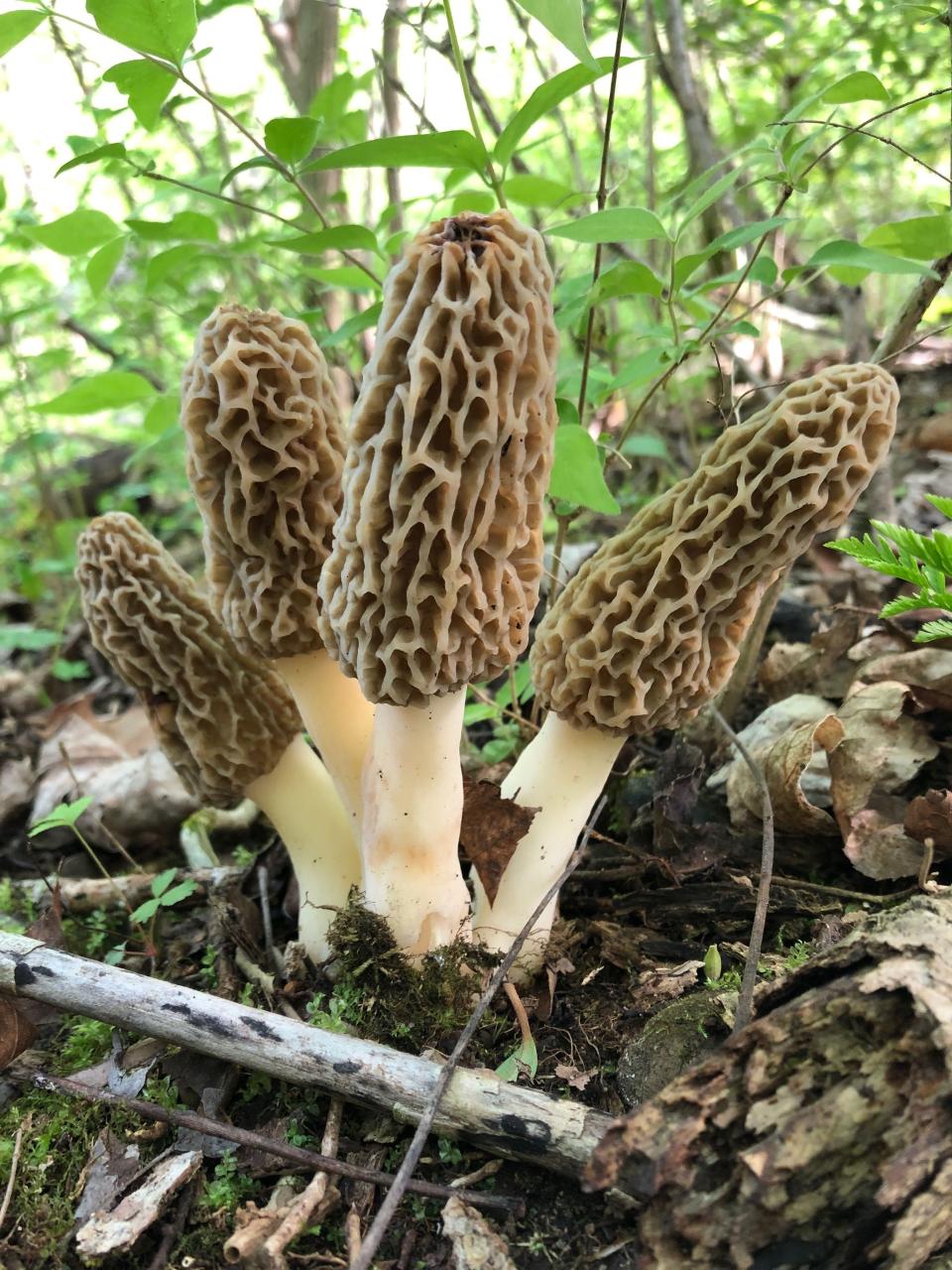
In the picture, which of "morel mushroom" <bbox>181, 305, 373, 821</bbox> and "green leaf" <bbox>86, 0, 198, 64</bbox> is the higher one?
"green leaf" <bbox>86, 0, 198, 64</bbox>

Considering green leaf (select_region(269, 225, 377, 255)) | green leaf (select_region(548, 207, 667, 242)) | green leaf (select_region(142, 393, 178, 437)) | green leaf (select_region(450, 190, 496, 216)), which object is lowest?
green leaf (select_region(142, 393, 178, 437))

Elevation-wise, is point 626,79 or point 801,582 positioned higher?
point 626,79

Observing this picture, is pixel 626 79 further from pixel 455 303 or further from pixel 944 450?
pixel 455 303

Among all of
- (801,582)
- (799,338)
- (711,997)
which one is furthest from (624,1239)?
(799,338)

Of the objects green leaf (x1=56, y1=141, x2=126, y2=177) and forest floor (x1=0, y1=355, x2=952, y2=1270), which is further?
green leaf (x1=56, y1=141, x2=126, y2=177)

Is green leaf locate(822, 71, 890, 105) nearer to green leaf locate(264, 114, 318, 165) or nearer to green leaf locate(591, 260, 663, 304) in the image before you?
green leaf locate(591, 260, 663, 304)

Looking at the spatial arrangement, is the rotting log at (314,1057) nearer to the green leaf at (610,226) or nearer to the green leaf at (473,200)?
the green leaf at (610,226)

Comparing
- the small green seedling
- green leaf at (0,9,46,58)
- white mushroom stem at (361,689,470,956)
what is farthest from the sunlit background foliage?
the small green seedling

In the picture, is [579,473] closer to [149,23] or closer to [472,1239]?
[149,23]
